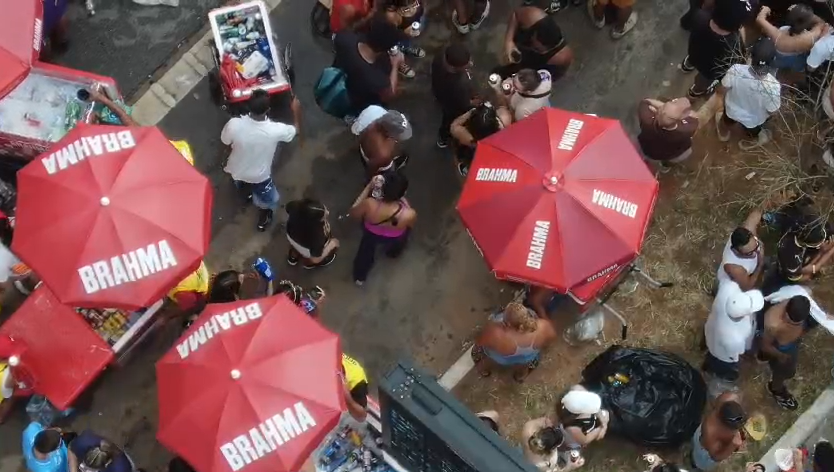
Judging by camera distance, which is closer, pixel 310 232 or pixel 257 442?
pixel 257 442

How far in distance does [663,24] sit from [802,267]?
3439 mm

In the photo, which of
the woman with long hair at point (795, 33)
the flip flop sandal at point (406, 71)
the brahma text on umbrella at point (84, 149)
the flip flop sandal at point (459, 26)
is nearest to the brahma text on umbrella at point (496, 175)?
the flip flop sandal at point (406, 71)

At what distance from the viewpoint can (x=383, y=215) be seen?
25.9 ft

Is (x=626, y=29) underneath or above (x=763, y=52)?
underneath

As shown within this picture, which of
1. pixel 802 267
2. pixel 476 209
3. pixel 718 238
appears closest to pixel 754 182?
pixel 718 238

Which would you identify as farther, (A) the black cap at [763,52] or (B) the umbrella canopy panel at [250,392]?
(A) the black cap at [763,52]

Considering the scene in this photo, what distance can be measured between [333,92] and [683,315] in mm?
4064

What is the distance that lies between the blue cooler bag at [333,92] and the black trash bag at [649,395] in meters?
3.47

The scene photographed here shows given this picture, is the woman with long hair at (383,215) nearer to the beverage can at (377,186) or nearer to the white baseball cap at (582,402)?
the beverage can at (377,186)

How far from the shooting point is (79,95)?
830cm

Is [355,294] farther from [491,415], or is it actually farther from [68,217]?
[68,217]

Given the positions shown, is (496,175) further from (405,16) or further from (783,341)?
(783,341)

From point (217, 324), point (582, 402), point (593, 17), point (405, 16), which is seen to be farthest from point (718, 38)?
point (217, 324)

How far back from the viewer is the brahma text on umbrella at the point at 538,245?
6.86 m
